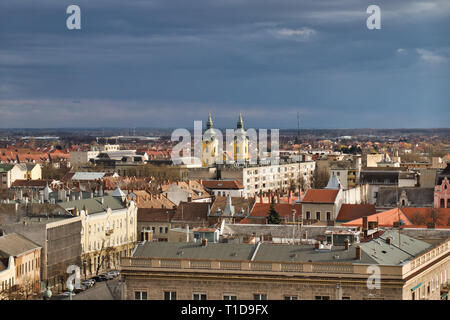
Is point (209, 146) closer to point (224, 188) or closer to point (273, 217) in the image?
point (224, 188)

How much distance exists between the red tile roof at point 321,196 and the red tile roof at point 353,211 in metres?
0.98

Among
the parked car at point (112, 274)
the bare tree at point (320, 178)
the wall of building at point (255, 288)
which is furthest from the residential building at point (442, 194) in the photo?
the bare tree at point (320, 178)

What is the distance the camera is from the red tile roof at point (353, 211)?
59.1 meters

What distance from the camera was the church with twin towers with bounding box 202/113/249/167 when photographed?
139000mm

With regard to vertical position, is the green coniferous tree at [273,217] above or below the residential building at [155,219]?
above

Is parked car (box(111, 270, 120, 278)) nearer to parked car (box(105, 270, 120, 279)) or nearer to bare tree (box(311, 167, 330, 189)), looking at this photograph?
parked car (box(105, 270, 120, 279))

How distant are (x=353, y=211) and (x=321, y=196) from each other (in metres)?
2.29

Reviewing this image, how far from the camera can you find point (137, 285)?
95.5 feet

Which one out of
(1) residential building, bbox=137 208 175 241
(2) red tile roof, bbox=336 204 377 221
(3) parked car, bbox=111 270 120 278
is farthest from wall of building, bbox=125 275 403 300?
(1) residential building, bbox=137 208 175 241

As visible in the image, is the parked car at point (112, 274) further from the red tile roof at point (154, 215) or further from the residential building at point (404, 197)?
the residential building at point (404, 197)

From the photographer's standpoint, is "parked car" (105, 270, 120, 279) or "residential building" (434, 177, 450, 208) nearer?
"parked car" (105, 270, 120, 279)
